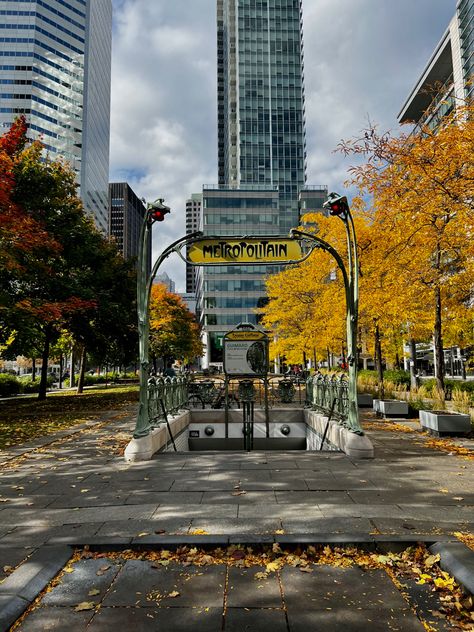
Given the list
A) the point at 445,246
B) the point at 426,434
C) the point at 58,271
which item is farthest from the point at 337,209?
the point at 58,271

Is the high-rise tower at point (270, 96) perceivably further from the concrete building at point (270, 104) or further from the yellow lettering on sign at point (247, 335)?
the yellow lettering on sign at point (247, 335)

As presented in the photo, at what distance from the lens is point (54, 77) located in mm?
128750

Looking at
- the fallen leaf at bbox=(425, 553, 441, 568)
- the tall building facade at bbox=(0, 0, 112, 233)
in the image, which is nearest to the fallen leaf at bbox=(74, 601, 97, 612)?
the fallen leaf at bbox=(425, 553, 441, 568)

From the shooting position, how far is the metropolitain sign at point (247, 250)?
8.64m

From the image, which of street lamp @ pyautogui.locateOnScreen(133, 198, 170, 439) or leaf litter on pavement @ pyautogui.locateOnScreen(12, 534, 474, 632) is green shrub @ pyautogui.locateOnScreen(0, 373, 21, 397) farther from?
leaf litter on pavement @ pyautogui.locateOnScreen(12, 534, 474, 632)

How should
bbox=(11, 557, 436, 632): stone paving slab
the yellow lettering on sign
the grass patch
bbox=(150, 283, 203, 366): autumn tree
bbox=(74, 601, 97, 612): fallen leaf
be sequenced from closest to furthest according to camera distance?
bbox=(11, 557, 436, 632): stone paving slab, bbox=(74, 601, 97, 612): fallen leaf, the grass patch, the yellow lettering on sign, bbox=(150, 283, 203, 366): autumn tree

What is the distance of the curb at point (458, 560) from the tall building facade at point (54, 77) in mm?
129875

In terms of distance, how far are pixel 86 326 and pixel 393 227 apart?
681 inches

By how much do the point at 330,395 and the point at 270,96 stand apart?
119 meters

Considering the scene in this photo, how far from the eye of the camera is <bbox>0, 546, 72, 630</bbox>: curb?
3062 mm

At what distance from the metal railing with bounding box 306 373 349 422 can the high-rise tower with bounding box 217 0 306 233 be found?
100093 millimetres

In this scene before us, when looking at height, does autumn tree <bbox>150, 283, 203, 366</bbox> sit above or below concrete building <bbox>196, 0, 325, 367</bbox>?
below

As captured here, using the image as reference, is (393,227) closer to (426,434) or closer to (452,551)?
(426,434)

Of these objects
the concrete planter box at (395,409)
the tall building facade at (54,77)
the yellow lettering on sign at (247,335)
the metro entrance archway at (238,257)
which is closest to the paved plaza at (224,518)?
the metro entrance archway at (238,257)
